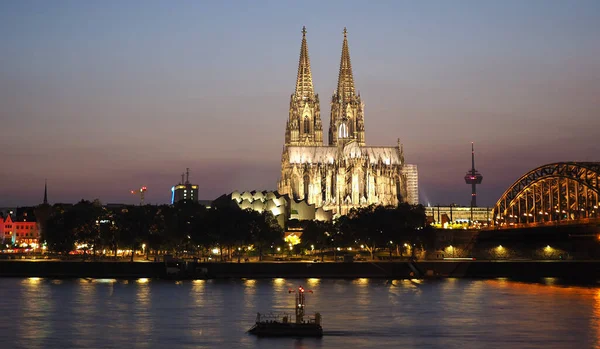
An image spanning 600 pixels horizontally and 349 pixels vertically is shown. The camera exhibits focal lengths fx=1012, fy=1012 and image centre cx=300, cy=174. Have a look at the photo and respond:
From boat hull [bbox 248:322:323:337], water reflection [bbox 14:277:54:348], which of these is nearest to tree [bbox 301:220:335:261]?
water reflection [bbox 14:277:54:348]

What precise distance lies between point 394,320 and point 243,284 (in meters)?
43.4

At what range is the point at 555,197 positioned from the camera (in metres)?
176

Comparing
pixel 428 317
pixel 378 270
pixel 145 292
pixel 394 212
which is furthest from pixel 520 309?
pixel 394 212

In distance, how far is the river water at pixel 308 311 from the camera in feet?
249

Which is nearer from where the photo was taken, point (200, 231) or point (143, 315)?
point (143, 315)

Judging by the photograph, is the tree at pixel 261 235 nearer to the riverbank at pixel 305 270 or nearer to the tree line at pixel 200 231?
the tree line at pixel 200 231

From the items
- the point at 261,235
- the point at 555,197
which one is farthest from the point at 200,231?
the point at 555,197

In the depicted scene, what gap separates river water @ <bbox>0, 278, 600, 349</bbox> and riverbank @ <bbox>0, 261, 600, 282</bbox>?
502 inches

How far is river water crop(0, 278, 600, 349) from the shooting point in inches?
2992

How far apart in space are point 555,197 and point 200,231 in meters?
61.9

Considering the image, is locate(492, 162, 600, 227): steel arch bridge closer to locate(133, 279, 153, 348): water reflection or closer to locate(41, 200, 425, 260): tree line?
locate(41, 200, 425, 260): tree line

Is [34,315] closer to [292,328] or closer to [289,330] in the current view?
[289,330]

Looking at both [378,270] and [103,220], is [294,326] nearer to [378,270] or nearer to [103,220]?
[378,270]

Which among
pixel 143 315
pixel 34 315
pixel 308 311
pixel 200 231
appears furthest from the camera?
pixel 200 231
